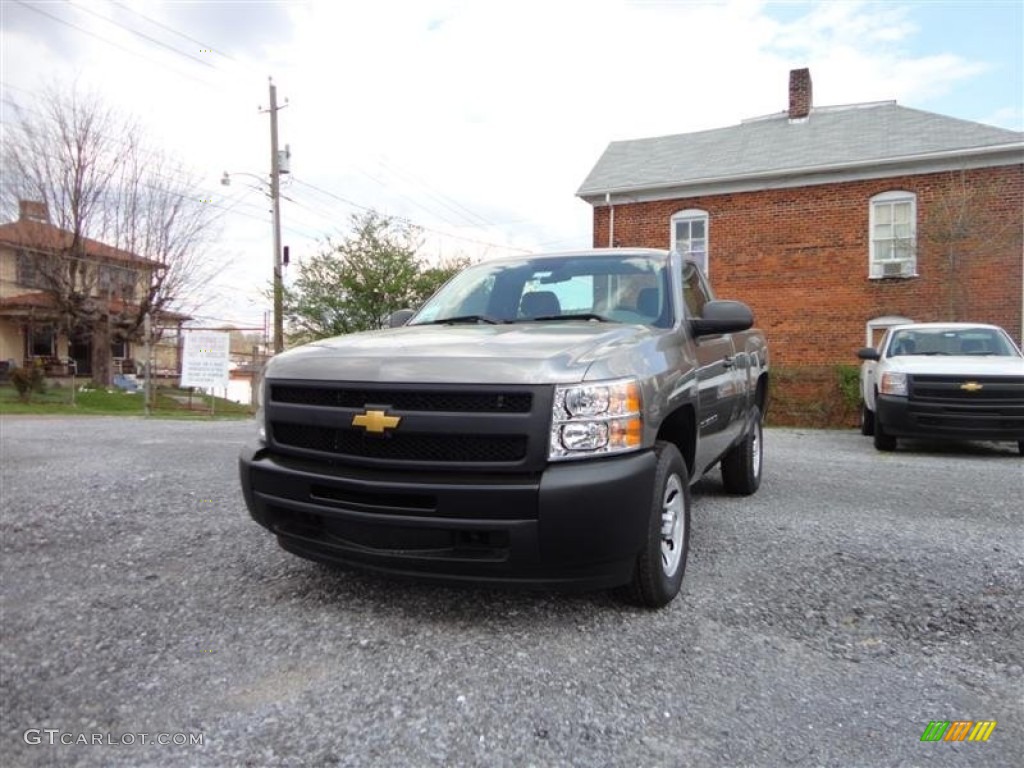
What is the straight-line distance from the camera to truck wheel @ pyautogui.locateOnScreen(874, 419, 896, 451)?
28.4 feet

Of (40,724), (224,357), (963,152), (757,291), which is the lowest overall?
(40,724)

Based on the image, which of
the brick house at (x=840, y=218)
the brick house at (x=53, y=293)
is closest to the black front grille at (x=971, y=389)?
the brick house at (x=840, y=218)

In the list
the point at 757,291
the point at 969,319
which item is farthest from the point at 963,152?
the point at 757,291

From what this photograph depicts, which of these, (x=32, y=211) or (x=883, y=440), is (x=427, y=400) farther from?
(x=32, y=211)

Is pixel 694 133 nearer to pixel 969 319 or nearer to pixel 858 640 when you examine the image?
pixel 969 319

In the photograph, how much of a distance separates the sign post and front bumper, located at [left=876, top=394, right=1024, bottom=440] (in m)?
13.5

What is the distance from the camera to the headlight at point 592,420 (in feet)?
8.61

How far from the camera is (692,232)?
17609 mm

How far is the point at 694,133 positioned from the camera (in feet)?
66.0

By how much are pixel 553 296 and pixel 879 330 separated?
1439 cm

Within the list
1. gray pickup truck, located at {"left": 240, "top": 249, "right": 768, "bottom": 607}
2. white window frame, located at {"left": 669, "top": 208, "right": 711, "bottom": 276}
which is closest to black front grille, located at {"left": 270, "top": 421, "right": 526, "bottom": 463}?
gray pickup truck, located at {"left": 240, "top": 249, "right": 768, "bottom": 607}

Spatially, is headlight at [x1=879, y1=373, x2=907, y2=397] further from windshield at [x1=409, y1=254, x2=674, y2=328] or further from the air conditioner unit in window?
the air conditioner unit in window

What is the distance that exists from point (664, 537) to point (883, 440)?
22.6ft

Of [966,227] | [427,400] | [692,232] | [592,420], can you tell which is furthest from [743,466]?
[692,232]
